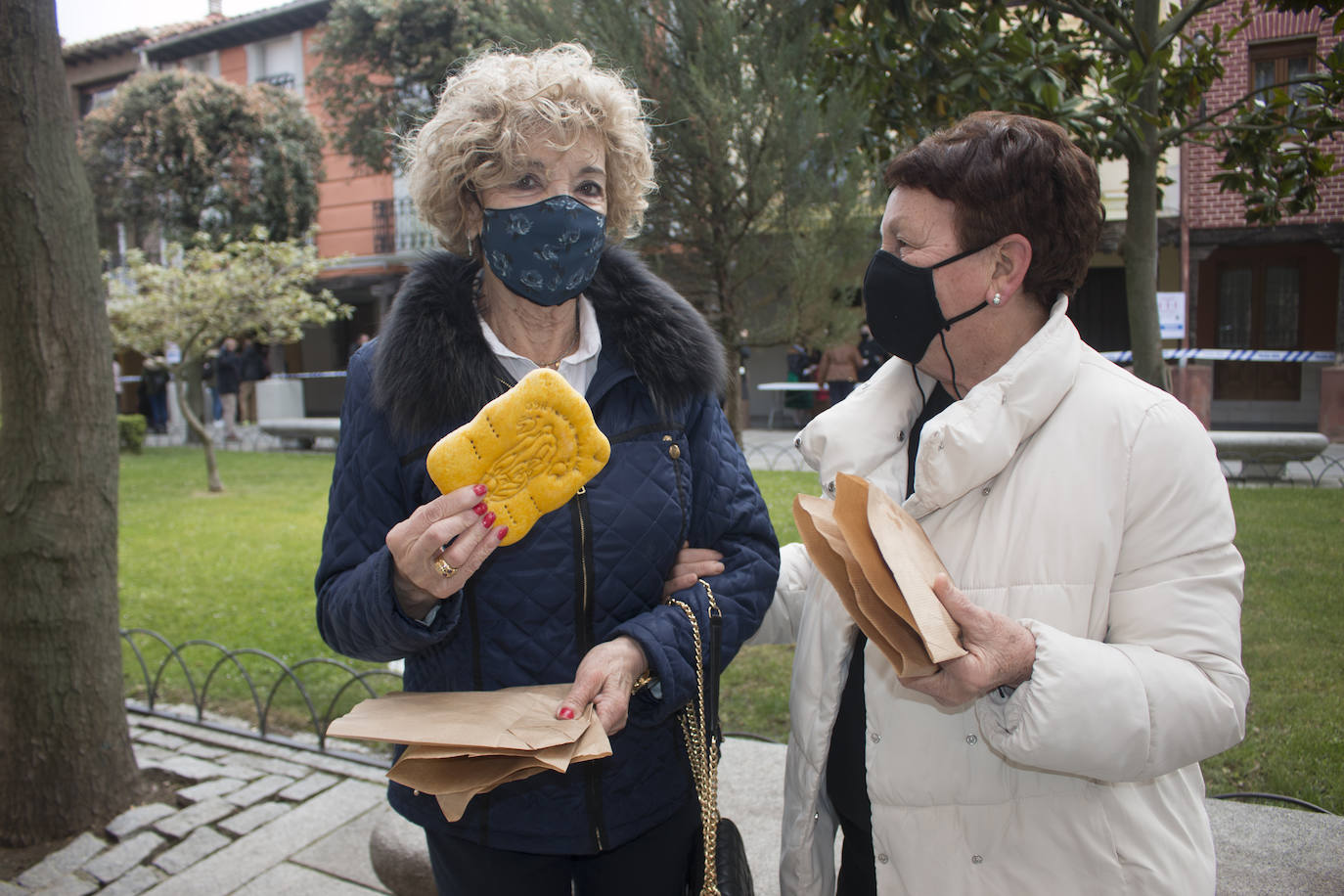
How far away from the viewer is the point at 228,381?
19.9m

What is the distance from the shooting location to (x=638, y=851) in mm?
1877

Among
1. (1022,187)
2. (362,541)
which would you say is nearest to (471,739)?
(362,541)

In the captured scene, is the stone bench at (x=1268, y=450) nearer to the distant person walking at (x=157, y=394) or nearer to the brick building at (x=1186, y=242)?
the brick building at (x=1186, y=242)

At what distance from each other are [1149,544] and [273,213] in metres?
23.4

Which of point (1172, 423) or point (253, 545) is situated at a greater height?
point (1172, 423)

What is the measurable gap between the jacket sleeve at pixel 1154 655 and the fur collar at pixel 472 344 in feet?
2.90

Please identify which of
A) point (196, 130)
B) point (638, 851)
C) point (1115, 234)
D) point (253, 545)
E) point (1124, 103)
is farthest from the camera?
point (196, 130)

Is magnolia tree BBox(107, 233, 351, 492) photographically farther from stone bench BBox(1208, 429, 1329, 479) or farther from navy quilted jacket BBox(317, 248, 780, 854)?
navy quilted jacket BBox(317, 248, 780, 854)

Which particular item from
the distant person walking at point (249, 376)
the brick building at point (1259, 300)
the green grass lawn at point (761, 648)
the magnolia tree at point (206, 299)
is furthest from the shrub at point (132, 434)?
the brick building at point (1259, 300)

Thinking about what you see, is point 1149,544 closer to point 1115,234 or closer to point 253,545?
point 253,545

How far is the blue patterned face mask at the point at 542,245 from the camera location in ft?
6.23

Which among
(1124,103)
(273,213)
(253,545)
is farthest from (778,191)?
(273,213)

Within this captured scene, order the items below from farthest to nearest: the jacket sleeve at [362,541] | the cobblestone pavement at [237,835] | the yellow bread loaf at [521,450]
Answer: the cobblestone pavement at [237,835] → the jacket sleeve at [362,541] → the yellow bread loaf at [521,450]

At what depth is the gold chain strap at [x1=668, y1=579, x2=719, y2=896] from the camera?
71.4 inches
